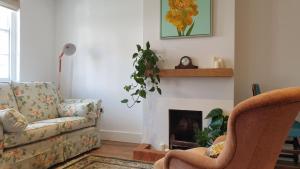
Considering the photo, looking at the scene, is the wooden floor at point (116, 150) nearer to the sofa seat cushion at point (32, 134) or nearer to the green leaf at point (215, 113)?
the sofa seat cushion at point (32, 134)

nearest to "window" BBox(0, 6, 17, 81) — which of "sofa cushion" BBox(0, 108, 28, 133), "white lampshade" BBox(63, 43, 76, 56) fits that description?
"white lampshade" BBox(63, 43, 76, 56)

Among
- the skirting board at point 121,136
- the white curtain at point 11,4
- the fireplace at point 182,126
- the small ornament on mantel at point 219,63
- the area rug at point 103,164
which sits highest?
the white curtain at point 11,4

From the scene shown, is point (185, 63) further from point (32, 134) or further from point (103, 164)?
point (32, 134)

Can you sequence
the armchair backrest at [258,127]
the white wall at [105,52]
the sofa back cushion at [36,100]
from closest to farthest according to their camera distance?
the armchair backrest at [258,127]
the sofa back cushion at [36,100]
the white wall at [105,52]

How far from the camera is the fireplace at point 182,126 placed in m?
3.13

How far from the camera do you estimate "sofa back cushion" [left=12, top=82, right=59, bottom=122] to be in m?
2.92

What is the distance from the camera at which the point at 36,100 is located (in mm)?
3094

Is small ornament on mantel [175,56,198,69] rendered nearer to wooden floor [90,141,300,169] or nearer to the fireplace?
the fireplace

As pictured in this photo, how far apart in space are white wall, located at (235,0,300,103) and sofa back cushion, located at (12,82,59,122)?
8.36 feet

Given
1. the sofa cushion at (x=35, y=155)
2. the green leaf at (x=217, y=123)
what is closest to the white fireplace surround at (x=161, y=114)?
the green leaf at (x=217, y=123)

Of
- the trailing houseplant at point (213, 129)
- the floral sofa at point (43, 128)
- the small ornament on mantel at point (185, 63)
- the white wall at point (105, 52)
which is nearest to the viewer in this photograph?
the floral sofa at point (43, 128)

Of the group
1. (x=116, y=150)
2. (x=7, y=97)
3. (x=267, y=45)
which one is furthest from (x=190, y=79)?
(x=7, y=97)

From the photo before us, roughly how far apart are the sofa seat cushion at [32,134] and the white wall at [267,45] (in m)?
2.39

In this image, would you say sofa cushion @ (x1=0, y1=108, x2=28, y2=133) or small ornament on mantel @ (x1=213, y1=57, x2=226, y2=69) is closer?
sofa cushion @ (x1=0, y1=108, x2=28, y2=133)
